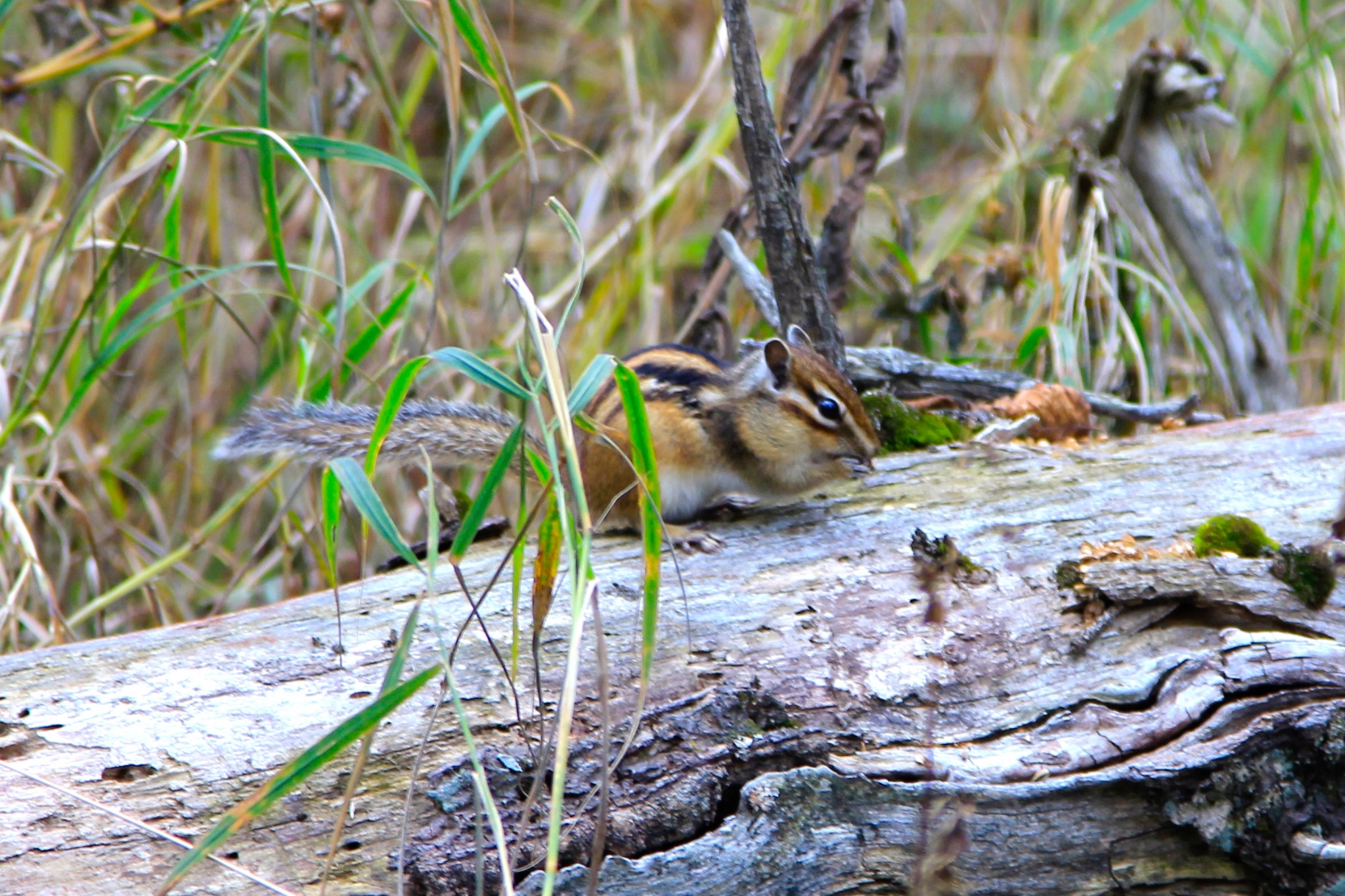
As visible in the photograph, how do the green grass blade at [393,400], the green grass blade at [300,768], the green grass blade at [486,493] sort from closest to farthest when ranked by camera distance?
the green grass blade at [300,768] < the green grass blade at [486,493] < the green grass blade at [393,400]

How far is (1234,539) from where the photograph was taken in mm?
2143

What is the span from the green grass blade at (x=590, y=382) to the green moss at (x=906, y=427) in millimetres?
1345

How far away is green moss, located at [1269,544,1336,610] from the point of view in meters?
1.94

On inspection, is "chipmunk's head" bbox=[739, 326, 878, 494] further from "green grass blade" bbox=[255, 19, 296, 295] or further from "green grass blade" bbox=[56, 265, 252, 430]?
"green grass blade" bbox=[56, 265, 252, 430]

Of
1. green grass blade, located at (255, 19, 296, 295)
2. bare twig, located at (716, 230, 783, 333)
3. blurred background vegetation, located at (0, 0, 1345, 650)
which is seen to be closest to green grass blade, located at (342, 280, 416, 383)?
blurred background vegetation, located at (0, 0, 1345, 650)

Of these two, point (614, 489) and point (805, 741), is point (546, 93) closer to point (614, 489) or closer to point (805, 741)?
point (614, 489)

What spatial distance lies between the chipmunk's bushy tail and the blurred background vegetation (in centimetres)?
15

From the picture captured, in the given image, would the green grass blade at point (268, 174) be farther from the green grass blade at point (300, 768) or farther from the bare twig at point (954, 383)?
the bare twig at point (954, 383)

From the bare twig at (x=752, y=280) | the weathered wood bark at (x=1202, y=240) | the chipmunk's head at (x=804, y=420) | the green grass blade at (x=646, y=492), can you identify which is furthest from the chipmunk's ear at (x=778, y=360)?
the weathered wood bark at (x=1202, y=240)

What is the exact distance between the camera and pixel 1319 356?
360 centimetres

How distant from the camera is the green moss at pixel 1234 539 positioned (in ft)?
6.97

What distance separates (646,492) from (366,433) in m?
0.96

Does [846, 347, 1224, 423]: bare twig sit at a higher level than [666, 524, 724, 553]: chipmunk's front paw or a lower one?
higher

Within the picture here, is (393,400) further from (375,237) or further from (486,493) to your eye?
(375,237)
